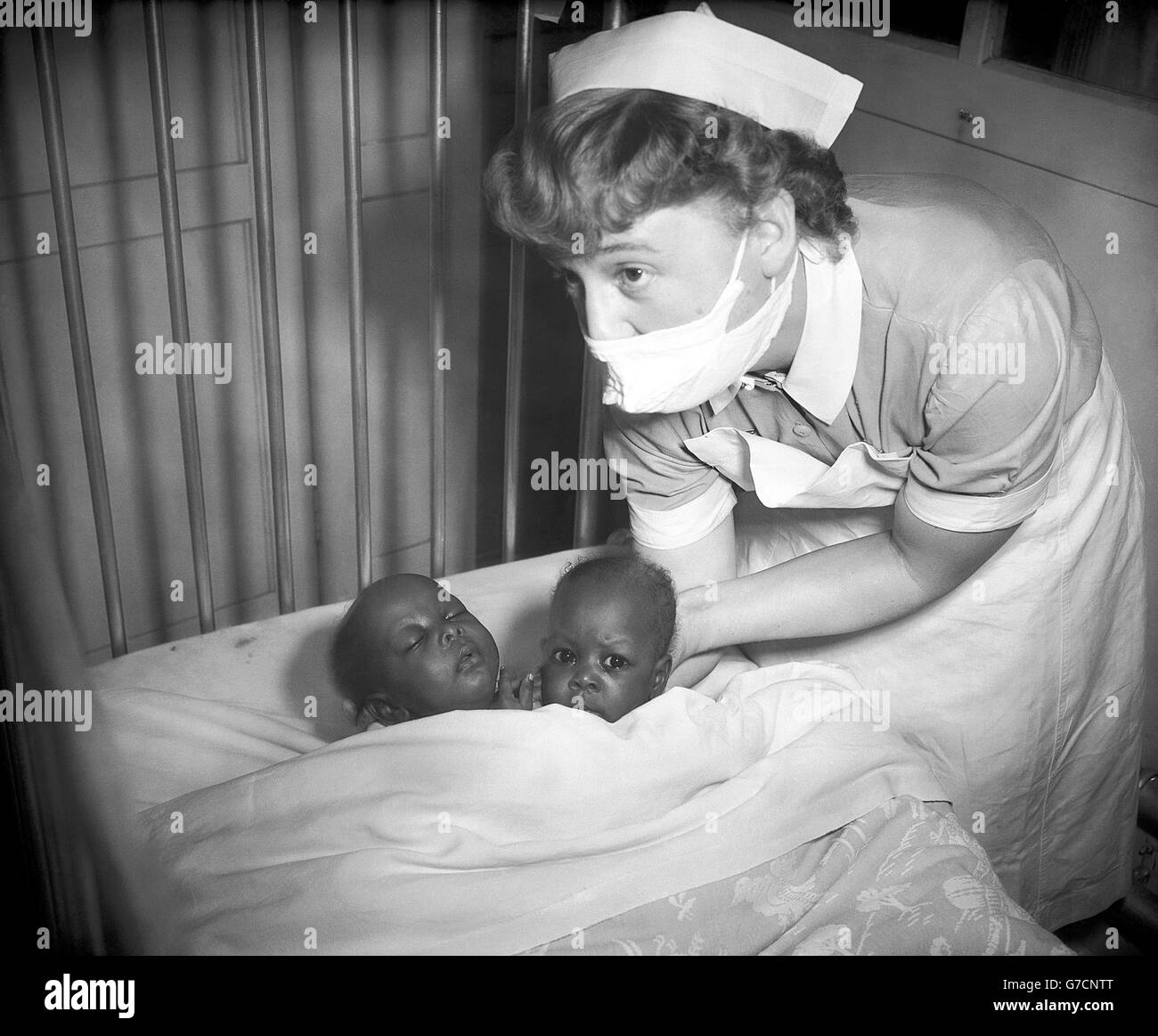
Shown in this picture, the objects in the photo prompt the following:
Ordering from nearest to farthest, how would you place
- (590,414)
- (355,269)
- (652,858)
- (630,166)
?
(630,166)
(652,858)
(355,269)
(590,414)

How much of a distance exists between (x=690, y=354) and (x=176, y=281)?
0.51 metres

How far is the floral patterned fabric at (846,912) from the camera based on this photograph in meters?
0.91

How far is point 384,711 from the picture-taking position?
3.57ft

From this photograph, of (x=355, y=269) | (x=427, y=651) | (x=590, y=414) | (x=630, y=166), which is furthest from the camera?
(x=590, y=414)

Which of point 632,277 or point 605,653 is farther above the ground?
point 632,277

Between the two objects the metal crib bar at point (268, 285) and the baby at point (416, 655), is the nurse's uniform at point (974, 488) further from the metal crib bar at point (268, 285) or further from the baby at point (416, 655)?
the metal crib bar at point (268, 285)

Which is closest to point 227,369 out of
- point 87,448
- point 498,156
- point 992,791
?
point 87,448

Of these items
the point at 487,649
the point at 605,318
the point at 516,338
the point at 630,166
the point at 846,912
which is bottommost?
the point at 846,912

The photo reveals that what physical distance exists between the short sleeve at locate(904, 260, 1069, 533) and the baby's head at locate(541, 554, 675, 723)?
0.27m

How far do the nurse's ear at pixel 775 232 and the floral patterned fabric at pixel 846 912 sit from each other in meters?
0.48

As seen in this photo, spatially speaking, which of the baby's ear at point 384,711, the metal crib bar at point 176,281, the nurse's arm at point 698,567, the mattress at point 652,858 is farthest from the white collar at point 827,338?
the metal crib bar at point 176,281

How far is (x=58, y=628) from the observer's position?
61 cm

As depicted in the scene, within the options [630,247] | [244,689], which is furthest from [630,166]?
[244,689]

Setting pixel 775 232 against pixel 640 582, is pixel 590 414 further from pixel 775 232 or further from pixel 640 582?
pixel 775 232
